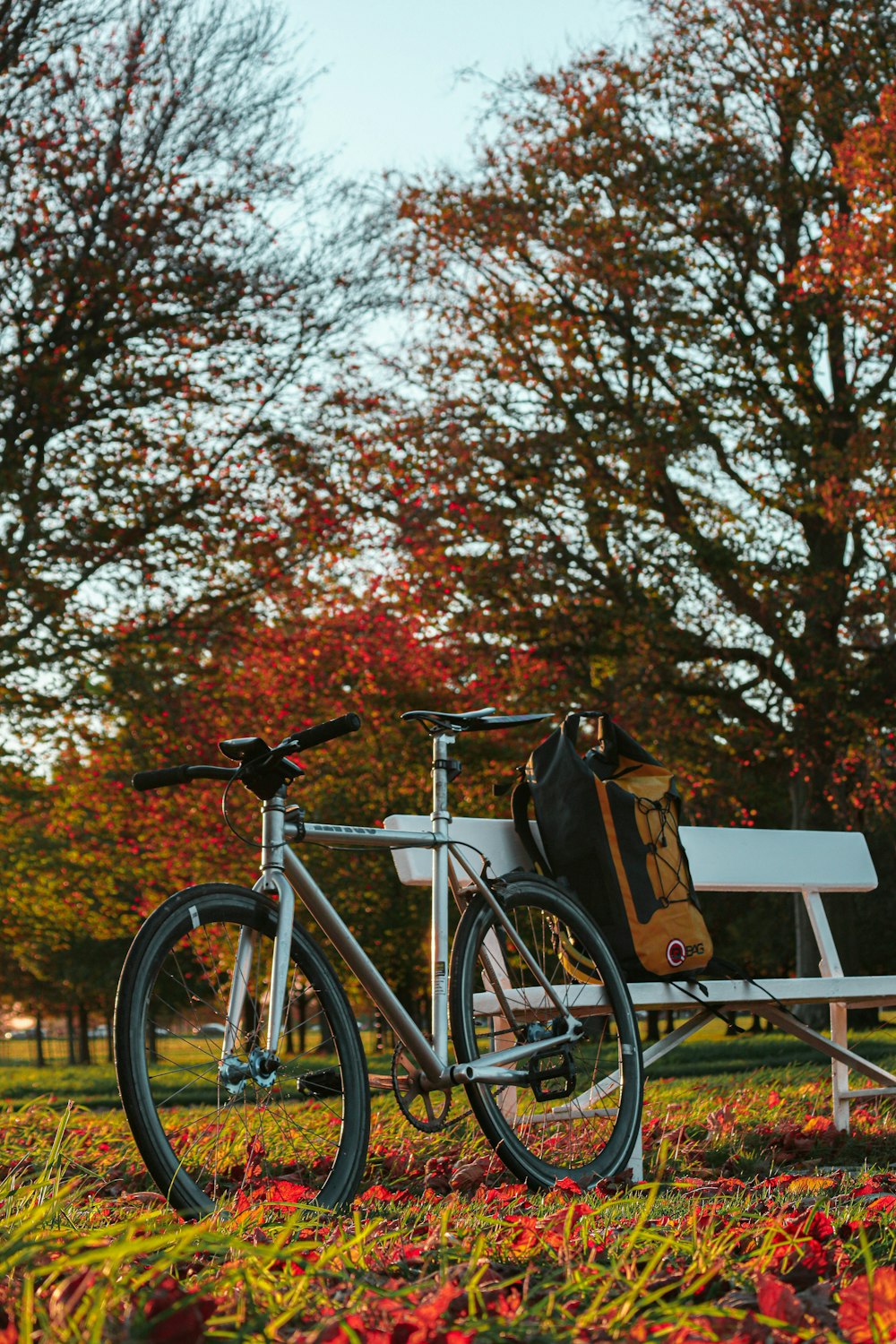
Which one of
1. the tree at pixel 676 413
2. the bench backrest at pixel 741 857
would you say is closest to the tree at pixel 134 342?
the tree at pixel 676 413

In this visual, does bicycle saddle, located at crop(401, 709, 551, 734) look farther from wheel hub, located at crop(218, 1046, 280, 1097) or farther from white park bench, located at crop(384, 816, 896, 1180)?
wheel hub, located at crop(218, 1046, 280, 1097)

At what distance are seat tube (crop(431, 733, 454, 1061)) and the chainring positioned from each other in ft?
0.28

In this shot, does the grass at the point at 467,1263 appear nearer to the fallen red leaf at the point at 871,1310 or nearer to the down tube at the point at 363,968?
the fallen red leaf at the point at 871,1310

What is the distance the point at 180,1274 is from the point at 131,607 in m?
9.96

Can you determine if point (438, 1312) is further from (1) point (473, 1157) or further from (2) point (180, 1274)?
(1) point (473, 1157)

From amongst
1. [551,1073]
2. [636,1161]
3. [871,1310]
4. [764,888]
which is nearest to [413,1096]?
[551,1073]

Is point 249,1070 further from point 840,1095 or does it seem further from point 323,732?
point 840,1095

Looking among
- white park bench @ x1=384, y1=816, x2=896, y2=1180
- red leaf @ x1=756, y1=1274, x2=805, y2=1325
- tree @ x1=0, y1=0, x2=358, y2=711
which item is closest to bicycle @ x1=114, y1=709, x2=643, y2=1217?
white park bench @ x1=384, y1=816, x2=896, y2=1180

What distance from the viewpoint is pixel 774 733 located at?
524 inches

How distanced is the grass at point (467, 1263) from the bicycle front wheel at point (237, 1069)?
145 mm

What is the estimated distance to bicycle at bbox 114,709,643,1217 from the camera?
109 inches

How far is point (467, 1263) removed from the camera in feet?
6.92

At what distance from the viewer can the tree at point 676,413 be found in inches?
488

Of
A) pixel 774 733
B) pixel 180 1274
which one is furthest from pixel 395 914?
pixel 180 1274
